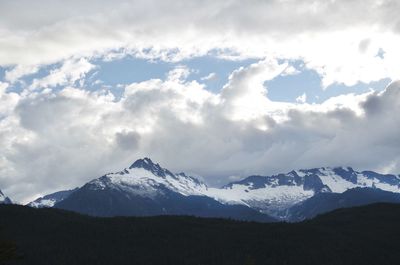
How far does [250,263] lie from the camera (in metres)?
123

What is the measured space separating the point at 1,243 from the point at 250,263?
6701cm

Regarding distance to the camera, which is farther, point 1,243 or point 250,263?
point 250,263

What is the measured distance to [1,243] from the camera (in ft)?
208
